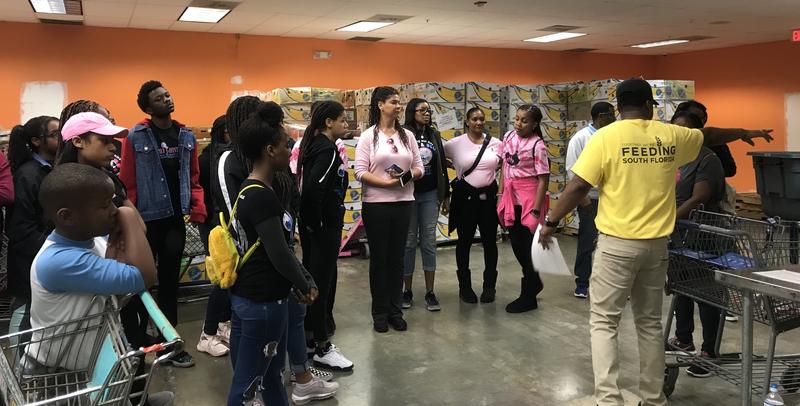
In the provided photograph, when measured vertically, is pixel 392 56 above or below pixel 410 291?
above

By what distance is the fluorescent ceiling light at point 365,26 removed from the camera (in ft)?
28.9

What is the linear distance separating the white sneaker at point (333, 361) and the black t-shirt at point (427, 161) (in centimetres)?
148

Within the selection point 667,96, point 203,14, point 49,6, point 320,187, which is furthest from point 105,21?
point 667,96

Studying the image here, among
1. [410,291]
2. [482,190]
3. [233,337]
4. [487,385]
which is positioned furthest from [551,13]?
[233,337]

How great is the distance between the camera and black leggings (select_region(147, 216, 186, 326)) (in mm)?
3340

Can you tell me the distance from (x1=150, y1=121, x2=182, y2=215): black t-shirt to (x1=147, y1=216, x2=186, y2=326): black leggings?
96mm

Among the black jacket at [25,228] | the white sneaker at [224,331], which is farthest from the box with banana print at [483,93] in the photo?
the black jacket at [25,228]

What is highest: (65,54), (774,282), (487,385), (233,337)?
(65,54)

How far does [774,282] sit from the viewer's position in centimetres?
215

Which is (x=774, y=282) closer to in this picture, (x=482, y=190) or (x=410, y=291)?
(x=482, y=190)

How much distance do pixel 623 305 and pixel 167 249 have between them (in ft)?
7.92

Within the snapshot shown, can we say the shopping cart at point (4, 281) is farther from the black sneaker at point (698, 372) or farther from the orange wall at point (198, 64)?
the orange wall at point (198, 64)

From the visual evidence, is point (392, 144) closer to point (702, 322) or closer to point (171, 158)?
point (171, 158)

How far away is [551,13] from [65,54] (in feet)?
22.6
